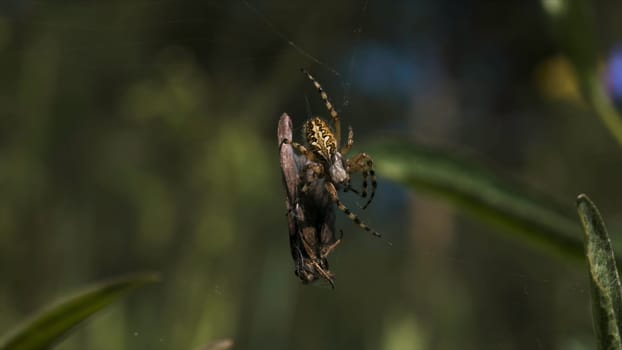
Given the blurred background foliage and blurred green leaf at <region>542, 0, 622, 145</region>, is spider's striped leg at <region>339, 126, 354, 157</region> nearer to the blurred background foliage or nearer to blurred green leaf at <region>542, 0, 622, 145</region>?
the blurred background foliage

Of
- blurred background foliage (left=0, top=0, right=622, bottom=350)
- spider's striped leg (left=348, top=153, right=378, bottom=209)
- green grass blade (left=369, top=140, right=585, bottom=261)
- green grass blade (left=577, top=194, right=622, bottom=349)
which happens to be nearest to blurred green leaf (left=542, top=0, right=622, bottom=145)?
blurred background foliage (left=0, top=0, right=622, bottom=350)

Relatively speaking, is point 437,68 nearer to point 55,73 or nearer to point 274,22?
point 274,22

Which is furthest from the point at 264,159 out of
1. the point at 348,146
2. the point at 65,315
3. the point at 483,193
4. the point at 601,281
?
the point at 601,281

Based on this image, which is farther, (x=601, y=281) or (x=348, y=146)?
(x=348, y=146)

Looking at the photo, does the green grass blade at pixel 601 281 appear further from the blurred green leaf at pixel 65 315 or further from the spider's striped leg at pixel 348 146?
the spider's striped leg at pixel 348 146

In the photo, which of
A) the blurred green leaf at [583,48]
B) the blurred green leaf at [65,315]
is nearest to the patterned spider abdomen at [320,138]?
the blurred green leaf at [583,48]

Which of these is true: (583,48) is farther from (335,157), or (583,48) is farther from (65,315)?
(65,315)

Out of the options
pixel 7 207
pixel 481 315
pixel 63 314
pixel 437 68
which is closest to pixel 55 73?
pixel 7 207

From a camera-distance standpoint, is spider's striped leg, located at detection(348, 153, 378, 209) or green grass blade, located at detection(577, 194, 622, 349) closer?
green grass blade, located at detection(577, 194, 622, 349)
